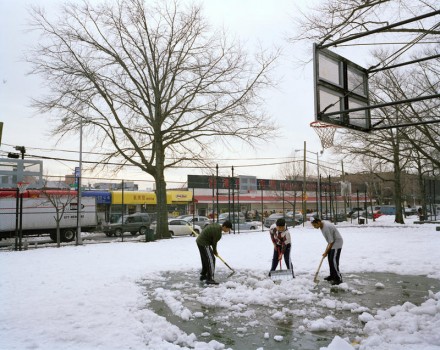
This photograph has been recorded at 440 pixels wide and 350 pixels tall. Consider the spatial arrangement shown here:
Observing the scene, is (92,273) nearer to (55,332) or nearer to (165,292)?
(165,292)

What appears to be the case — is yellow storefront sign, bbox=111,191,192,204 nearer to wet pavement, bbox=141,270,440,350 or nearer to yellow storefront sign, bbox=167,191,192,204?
yellow storefront sign, bbox=167,191,192,204

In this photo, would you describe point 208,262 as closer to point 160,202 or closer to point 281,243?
point 281,243

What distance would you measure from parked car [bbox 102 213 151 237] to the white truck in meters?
2.85

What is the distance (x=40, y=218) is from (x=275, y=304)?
17660 mm

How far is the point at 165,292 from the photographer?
7.16 m

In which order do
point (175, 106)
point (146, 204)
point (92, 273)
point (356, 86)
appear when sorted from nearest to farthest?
point (356, 86) → point (92, 273) → point (175, 106) → point (146, 204)

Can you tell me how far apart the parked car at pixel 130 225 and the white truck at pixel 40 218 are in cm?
285

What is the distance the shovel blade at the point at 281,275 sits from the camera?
8049 millimetres

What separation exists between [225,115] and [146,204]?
48.8ft

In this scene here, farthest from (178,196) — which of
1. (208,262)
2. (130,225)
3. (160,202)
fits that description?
(208,262)

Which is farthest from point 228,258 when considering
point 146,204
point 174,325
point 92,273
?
point 146,204

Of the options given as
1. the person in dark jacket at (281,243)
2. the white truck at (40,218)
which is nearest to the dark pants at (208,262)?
the person in dark jacket at (281,243)

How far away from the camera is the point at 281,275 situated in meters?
8.12

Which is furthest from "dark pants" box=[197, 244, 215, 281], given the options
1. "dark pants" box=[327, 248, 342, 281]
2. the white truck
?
the white truck
